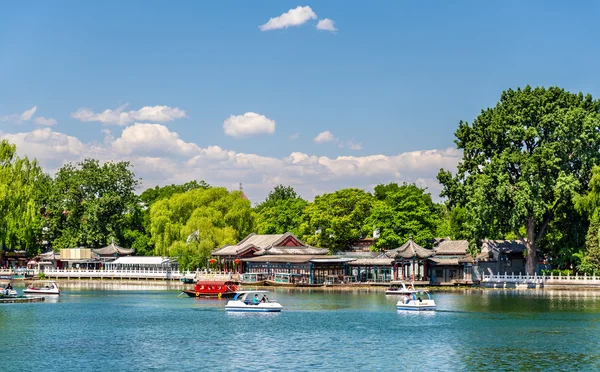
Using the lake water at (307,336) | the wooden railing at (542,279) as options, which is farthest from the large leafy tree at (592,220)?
the lake water at (307,336)

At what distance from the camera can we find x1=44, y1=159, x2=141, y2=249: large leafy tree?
140m

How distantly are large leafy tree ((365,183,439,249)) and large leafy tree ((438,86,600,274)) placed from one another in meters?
7.73

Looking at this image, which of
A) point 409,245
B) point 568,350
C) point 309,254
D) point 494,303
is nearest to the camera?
point 568,350

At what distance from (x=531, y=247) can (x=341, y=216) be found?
98.7 feet

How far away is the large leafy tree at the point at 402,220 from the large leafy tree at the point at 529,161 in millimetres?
7727

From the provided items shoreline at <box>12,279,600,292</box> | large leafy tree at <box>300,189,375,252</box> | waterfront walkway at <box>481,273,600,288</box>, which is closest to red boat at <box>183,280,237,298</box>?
shoreline at <box>12,279,600,292</box>

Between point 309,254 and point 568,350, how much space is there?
2660 inches

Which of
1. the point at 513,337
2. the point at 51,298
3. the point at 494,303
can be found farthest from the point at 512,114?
the point at 51,298

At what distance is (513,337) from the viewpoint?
5216 cm

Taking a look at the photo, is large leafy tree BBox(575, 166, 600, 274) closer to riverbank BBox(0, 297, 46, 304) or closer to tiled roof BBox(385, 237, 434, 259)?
tiled roof BBox(385, 237, 434, 259)

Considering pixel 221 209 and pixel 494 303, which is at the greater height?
pixel 221 209

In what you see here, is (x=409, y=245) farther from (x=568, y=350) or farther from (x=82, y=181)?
(x=82, y=181)

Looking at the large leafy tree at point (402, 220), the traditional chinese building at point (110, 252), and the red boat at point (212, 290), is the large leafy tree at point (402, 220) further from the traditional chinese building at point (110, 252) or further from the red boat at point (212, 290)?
the traditional chinese building at point (110, 252)

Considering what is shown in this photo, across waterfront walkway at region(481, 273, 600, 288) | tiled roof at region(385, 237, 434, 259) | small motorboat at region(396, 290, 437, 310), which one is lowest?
small motorboat at region(396, 290, 437, 310)
